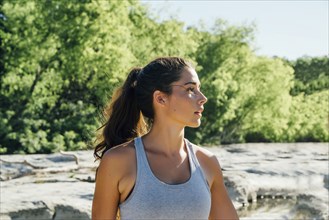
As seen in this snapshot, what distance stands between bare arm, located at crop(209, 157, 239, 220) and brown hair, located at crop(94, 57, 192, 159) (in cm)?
32

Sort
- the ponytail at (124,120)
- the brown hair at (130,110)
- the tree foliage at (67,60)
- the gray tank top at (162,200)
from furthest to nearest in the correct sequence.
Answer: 1. the tree foliage at (67,60)
2. the ponytail at (124,120)
3. the brown hair at (130,110)
4. the gray tank top at (162,200)

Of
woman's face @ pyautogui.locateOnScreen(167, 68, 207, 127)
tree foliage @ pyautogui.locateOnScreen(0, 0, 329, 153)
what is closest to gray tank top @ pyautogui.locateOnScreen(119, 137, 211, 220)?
woman's face @ pyautogui.locateOnScreen(167, 68, 207, 127)

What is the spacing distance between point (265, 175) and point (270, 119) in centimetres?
1475

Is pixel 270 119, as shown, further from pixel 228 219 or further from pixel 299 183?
pixel 228 219

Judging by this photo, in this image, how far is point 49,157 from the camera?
1134cm

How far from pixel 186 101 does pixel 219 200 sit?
37cm

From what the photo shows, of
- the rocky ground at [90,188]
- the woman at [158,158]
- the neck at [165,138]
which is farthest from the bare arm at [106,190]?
the rocky ground at [90,188]

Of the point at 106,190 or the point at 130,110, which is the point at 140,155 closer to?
the point at 106,190

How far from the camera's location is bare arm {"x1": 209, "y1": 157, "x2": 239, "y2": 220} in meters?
2.24

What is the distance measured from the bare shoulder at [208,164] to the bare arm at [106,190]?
0.32 metres

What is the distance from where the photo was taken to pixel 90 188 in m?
7.93

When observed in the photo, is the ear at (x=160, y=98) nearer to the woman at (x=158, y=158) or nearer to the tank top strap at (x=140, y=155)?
the woman at (x=158, y=158)

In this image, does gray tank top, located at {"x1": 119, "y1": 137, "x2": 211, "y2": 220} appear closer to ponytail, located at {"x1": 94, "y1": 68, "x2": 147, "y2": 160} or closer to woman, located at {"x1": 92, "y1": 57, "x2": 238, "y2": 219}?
woman, located at {"x1": 92, "y1": 57, "x2": 238, "y2": 219}

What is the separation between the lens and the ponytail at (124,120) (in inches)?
95.1
